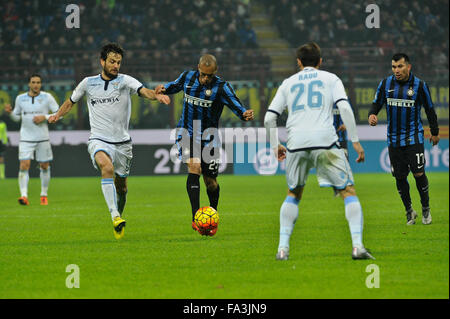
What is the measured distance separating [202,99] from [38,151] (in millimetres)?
6538

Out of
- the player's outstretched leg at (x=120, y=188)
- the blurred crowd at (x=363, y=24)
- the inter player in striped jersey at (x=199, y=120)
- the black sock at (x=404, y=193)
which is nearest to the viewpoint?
the inter player in striped jersey at (x=199, y=120)

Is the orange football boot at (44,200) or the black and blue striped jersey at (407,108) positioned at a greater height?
the black and blue striped jersey at (407,108)

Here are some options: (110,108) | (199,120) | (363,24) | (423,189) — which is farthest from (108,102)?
(363,24)

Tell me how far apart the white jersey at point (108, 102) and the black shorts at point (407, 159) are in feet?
11.6

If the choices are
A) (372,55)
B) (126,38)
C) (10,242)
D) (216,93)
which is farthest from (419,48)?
(10,242)

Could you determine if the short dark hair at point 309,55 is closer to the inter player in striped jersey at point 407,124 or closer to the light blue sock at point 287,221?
the light blue sock at point 287,221

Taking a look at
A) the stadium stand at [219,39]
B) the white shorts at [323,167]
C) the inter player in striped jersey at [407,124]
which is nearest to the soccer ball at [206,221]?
the white shorts at [323,167]

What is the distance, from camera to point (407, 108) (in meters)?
10.7

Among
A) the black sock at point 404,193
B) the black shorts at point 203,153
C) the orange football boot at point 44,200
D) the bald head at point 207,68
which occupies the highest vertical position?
the bald head at point 207,68

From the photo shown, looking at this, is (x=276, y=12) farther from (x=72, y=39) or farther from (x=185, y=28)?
(x=72, y=39)

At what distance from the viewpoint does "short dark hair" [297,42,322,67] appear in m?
7.29

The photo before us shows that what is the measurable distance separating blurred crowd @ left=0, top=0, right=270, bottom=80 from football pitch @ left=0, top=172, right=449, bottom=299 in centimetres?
1241

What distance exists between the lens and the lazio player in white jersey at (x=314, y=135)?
23.7 ft

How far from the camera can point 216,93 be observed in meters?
9.98
